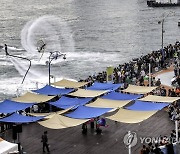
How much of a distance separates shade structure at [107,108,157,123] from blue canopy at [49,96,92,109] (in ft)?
13.3

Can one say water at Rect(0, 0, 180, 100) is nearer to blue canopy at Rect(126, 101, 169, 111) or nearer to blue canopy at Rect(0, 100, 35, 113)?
blue canopy at Rect(0, 100, 35, 113)

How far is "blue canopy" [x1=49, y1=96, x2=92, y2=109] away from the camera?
32.1 metres

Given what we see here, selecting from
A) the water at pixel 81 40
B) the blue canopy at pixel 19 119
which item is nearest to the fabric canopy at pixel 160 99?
the blue canopy at pixel 19 119

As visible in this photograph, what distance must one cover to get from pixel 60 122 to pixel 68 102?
4776 millimetres

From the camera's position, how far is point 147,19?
139 m

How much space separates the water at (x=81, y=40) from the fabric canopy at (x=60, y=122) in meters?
29.1

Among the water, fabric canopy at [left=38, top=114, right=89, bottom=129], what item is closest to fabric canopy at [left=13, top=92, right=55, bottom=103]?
fabric canopy at [left=38, top=114, right=89, bottom=129]

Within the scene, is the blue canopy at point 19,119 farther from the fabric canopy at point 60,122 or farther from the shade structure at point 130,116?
the shade structure at point 130,116

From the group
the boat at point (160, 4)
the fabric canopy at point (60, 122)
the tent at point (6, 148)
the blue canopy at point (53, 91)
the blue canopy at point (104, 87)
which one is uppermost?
the boat at point (160, 4)

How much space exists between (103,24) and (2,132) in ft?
340

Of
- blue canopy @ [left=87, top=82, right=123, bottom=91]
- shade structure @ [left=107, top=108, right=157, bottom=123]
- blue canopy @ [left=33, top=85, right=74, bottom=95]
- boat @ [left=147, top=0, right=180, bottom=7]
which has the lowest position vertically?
shade structure @ [left=107, top=108, right=157, bottom=123]

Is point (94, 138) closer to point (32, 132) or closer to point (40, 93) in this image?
point (32, 132)

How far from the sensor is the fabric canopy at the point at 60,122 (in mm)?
27741

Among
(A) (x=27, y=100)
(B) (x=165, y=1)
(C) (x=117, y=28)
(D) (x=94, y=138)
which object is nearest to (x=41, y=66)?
(A) (x=27, y=100)
